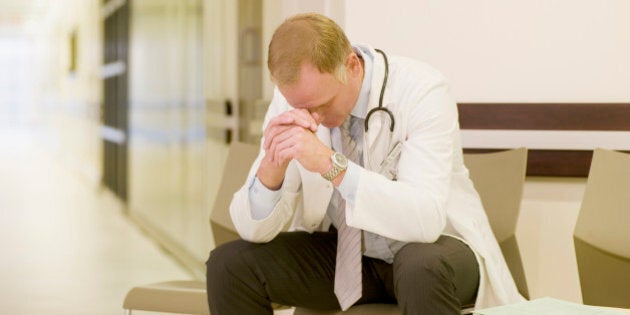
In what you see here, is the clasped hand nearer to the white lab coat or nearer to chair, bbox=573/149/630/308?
the white lab coat

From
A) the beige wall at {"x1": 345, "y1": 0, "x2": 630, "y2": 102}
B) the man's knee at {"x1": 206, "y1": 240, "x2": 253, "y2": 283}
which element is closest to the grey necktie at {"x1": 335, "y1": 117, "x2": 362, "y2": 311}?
the man's knee at {"x1": 206, "y1": 240, "x2": 253, "y2": 283}

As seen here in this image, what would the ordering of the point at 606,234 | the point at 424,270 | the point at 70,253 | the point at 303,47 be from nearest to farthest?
the point at 424,270 → the point at 303,47 → the point at 606,234 → the point at 70,253

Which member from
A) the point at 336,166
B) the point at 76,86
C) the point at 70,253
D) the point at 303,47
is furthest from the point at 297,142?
the point at 76,86

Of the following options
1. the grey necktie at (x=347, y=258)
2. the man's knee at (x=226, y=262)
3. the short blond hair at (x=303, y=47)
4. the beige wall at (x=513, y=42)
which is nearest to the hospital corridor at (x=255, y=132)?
the beige wall at (x=513, y=42)

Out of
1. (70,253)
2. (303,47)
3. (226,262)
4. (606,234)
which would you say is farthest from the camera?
(70,253)

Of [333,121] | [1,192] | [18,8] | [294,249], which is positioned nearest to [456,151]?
[333,121]

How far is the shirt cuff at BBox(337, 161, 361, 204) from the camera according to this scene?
215cm

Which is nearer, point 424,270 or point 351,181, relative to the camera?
point 424,270

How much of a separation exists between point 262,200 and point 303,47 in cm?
43

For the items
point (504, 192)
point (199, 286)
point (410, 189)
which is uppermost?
point (410, 189)

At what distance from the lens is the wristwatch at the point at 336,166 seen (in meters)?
2.15

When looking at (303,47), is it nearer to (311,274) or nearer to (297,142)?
(297,142)

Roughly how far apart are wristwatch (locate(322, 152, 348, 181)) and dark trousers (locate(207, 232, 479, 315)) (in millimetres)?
249

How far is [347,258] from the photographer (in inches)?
90.1
